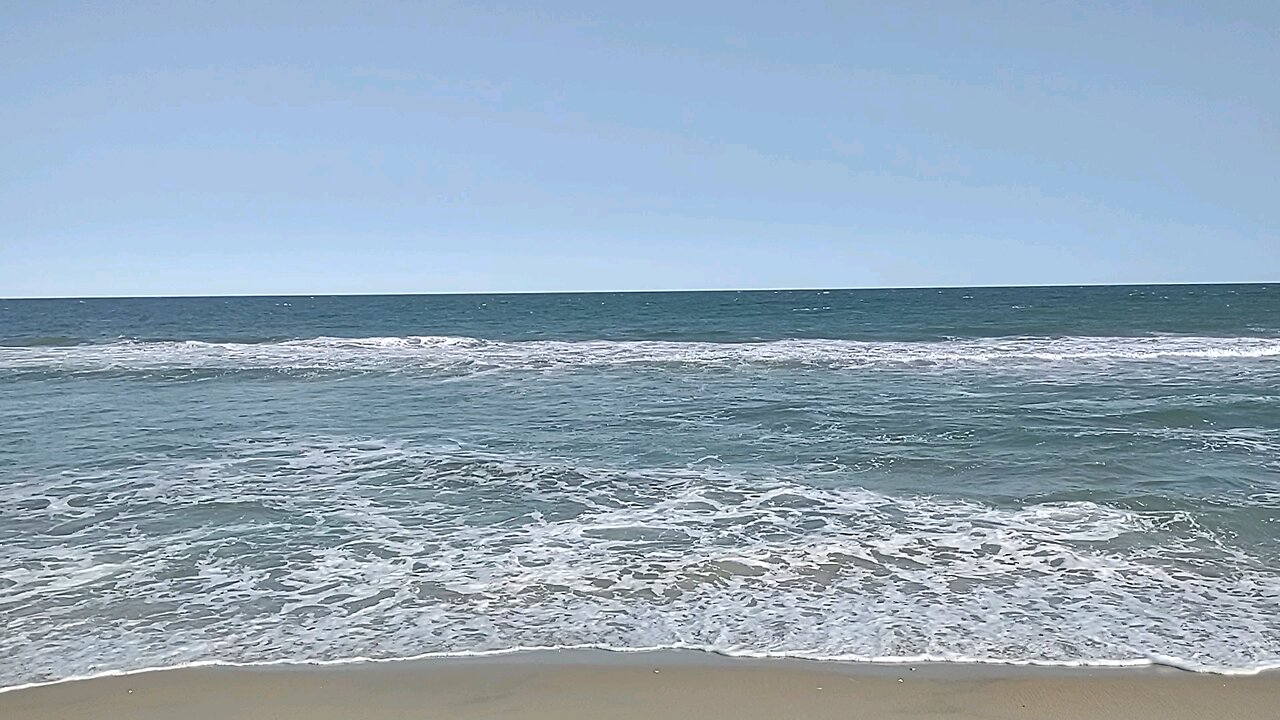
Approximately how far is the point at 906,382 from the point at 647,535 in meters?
11.5

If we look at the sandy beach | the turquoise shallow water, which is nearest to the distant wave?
the turquoise shallow water

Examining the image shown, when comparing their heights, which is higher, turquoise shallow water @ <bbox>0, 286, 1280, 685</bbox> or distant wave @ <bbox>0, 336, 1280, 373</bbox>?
distant wave @ <bbox>0, 336, 1280, 373</bbox>

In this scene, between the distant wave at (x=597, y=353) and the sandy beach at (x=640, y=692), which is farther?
the distant wave at (x=597, y=353)

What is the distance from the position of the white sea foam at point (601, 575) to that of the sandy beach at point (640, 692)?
0.17 meters

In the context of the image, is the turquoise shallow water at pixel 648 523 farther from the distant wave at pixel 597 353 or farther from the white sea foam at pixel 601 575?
the distant wave at pixel 597 353

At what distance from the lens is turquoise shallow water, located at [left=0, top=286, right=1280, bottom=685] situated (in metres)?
4.70

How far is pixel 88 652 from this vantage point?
4438 mm

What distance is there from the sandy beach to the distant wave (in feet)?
53.7

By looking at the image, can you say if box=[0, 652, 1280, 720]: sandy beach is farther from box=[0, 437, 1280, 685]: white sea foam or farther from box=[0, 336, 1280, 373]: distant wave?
box=[0, 336, 1280, 373]: distant wave

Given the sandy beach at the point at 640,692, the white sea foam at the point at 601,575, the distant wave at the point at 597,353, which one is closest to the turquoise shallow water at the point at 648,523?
the white sea foam at the point at 601,575

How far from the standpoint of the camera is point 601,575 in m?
5.62

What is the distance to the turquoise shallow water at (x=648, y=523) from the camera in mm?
4695

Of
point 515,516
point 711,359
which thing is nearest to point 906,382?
point 711,359

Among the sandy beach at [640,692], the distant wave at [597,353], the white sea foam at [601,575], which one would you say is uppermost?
the distant wave at [597,353]
